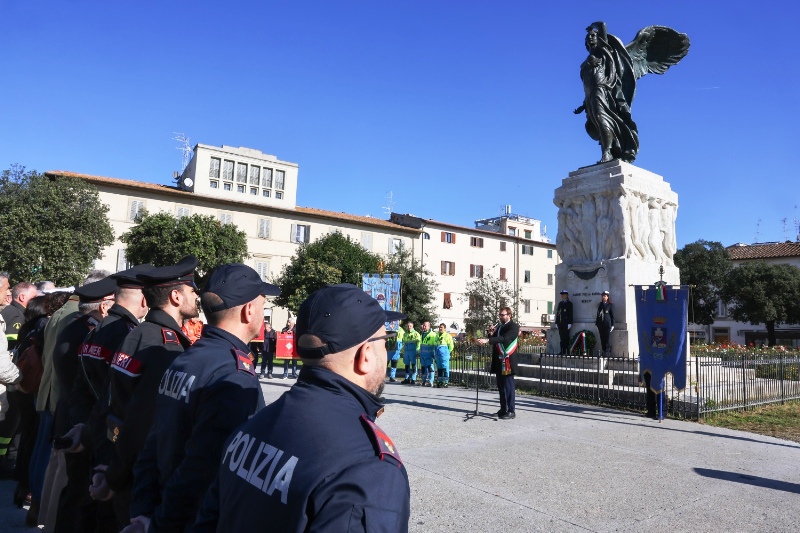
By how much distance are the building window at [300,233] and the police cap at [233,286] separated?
48426 mm

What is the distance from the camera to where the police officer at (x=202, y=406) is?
7.18 feet

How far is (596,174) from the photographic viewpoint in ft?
48.0

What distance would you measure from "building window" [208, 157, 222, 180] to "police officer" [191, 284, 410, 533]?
2101 inches

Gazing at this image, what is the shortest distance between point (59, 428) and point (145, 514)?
2.22 m

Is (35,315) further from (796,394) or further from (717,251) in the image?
(717,251)

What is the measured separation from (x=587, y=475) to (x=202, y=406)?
507 cm

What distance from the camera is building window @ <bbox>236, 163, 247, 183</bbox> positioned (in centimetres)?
5356

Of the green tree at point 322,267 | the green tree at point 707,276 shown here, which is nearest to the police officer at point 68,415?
the green tree at point 322,267

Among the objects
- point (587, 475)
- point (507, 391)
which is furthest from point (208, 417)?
point (507, 391)

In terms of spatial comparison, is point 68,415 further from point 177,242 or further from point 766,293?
point 766,293

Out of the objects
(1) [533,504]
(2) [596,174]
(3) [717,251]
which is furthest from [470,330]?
(1) [533,504]

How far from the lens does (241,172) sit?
53875mm

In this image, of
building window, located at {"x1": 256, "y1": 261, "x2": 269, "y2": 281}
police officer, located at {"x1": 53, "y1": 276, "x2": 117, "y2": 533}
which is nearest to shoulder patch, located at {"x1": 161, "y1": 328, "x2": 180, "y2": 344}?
police officer, located at {"x1": 53, "y1": 276, "x2": 117, "y2": 533}

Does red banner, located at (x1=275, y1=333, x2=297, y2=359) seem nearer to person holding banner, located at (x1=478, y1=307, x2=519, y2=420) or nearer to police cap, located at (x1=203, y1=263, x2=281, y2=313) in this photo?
person holding banner, located at (x1=478, y1=307, x2=519, y2=420)
